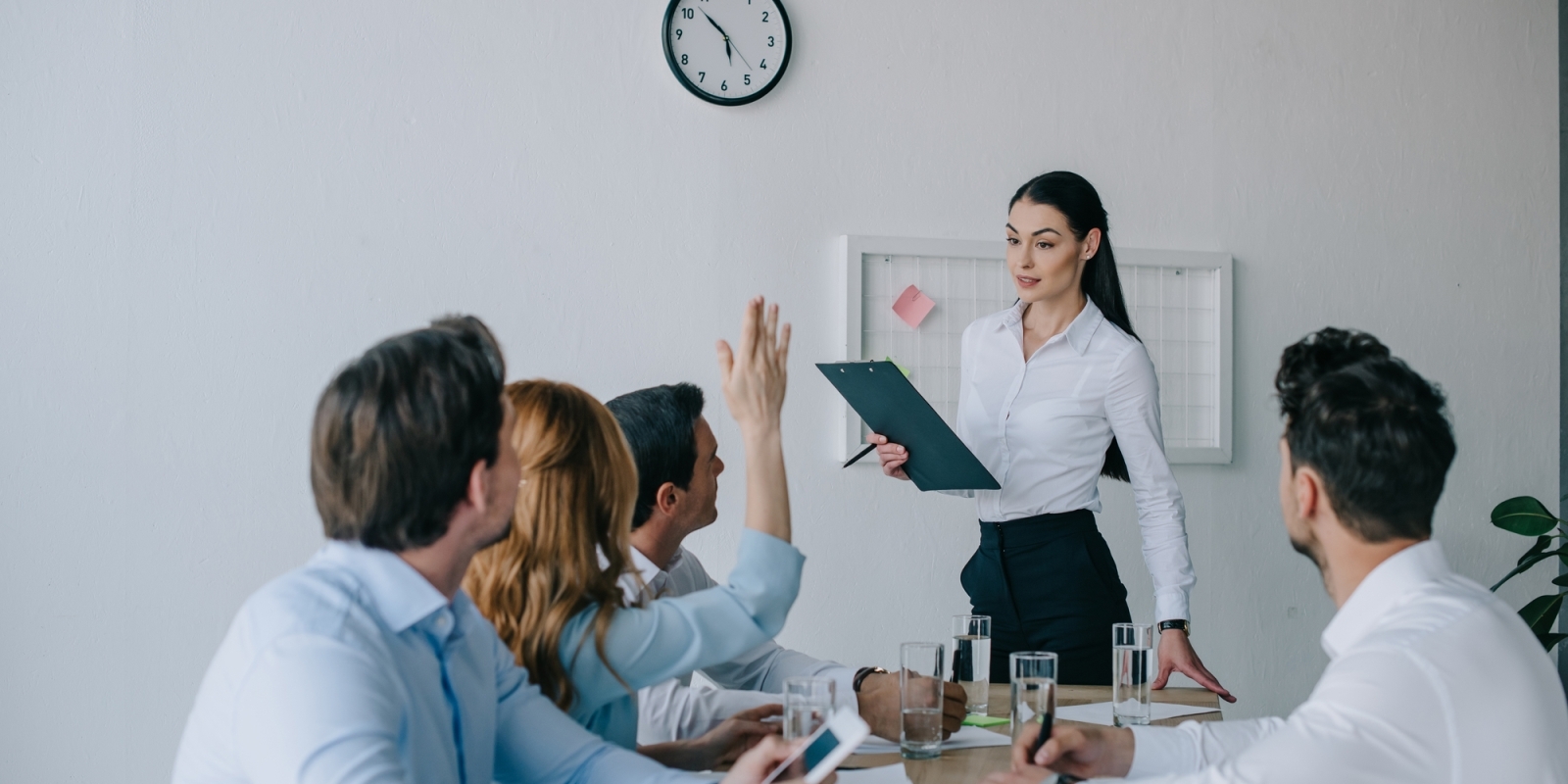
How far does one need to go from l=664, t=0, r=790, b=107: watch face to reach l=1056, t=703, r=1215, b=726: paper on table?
177 cm

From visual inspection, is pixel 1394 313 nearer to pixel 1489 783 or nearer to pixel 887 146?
pixel 887 146

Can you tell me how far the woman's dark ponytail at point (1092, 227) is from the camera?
2408mm

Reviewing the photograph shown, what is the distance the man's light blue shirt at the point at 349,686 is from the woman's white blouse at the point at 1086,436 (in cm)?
139

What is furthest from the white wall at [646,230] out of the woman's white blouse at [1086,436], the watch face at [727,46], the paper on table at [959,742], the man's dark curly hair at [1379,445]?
the man's dark curly hair at [1379,445]

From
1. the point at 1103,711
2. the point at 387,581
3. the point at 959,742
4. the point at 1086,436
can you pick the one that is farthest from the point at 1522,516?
the point at 387,581

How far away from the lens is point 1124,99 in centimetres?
329

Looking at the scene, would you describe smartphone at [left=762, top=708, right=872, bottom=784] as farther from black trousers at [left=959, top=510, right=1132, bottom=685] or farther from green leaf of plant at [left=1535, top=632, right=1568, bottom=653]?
green leaf of plant at [left=1535, top=632, right=1568, bottom=653]

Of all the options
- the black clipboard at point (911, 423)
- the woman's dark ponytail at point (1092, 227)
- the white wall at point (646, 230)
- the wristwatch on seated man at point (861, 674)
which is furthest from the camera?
the white wall at point (646, 230)

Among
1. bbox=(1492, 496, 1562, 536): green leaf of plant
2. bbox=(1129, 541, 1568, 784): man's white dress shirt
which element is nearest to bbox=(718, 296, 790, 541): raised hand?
bbox=(1129, 541, 1568, 784): man's white dress shirt

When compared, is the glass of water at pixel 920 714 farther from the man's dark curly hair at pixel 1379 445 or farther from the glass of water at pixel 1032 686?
the man's dark curly hair at pixel 1379 445

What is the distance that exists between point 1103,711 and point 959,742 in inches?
12.2

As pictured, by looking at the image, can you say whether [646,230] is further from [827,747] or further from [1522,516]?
[1522,516]

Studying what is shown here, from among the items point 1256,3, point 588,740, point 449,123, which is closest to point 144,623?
point 449,123

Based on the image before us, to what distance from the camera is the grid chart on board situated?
311cm
